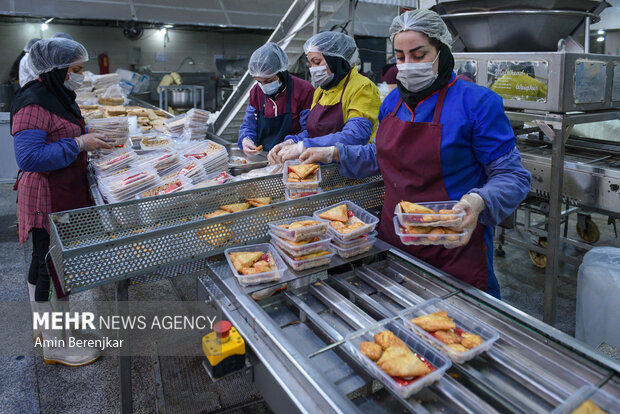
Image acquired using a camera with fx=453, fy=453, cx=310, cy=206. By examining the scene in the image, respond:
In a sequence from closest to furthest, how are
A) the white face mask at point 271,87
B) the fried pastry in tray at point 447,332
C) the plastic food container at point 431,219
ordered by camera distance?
the fried pastry in tray at point 447,332 < the plastic food container at point 431,219 < the white face mask at point 271,87

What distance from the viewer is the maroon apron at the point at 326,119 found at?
300 cm

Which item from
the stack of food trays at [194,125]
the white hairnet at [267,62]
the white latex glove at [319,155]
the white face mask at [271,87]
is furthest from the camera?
the stack of food trays at [194,125]

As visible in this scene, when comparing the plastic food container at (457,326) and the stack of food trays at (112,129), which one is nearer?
the plastic food container at (457,326)

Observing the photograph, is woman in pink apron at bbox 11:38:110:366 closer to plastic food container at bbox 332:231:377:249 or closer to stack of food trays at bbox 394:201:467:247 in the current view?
plastic food container at bbox 332:231:377:249

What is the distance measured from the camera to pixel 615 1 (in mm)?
7359

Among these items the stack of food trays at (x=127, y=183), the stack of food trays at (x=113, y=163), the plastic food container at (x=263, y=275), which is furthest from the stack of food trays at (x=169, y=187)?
the plastic food container at (x=263, y=275)

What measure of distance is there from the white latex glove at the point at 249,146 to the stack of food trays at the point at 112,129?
83cm

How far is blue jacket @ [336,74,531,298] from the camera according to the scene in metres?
1.61

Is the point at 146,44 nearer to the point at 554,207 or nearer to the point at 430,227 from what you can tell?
the point at 554,207

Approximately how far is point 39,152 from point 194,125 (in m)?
1.46

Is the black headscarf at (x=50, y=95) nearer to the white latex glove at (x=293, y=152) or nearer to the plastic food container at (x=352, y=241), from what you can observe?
the white latex glove at (x=293, y=152)

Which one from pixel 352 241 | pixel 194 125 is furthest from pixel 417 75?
pixel 194 125

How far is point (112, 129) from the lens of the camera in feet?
10.1

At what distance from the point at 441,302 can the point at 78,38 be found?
1155 cm
